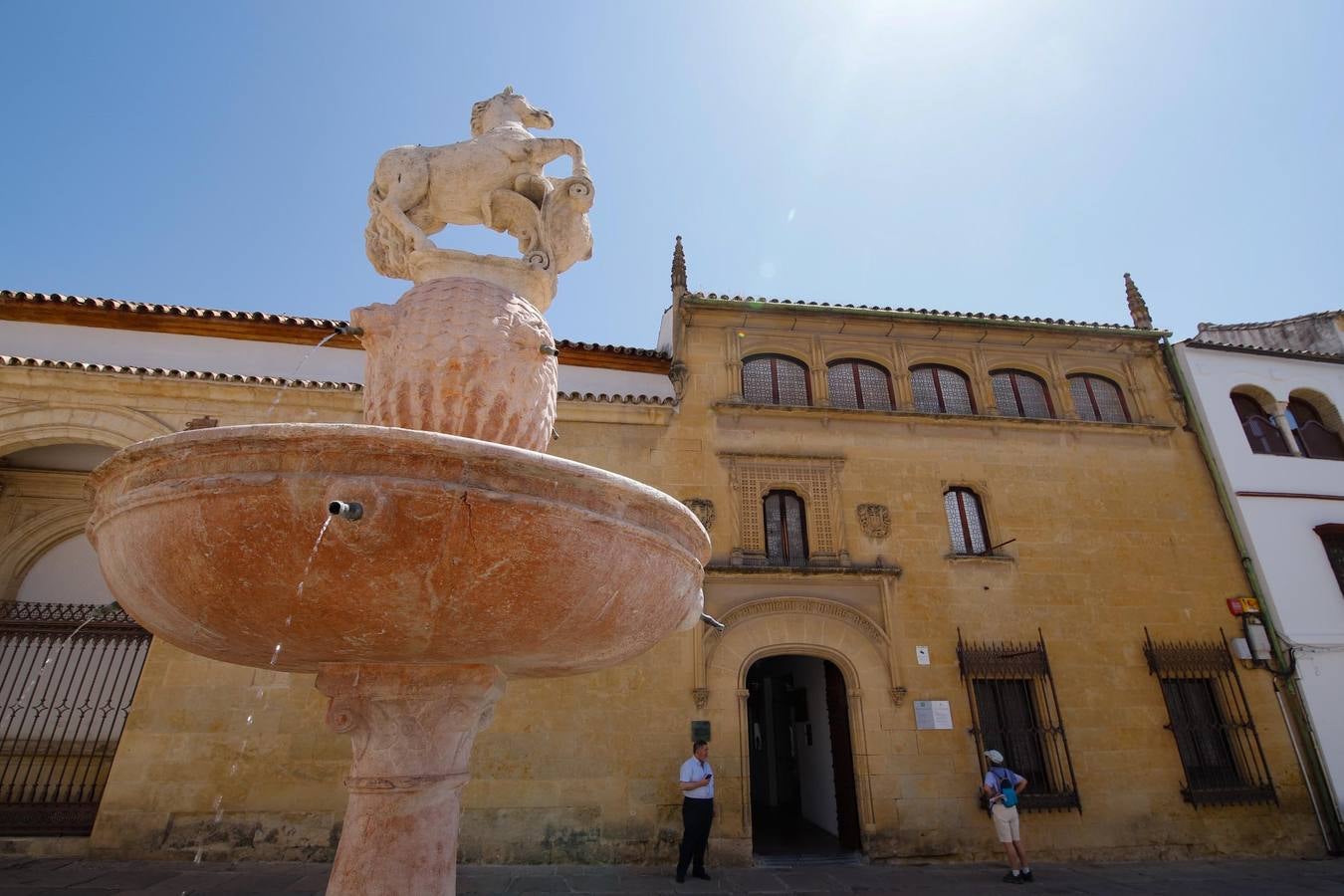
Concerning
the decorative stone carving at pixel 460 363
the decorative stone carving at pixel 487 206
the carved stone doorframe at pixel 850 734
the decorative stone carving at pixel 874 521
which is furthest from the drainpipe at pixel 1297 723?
the decorative stone carving at pixel 460 363

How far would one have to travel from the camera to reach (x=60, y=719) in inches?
339

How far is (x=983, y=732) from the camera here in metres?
8.95

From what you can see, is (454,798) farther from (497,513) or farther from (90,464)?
(90,464)

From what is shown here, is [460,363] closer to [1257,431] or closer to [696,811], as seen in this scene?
[696,811]

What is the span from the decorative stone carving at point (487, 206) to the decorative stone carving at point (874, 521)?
23.2 feet

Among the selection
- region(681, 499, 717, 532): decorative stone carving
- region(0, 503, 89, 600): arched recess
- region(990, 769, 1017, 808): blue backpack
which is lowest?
region(990, 769, 1017, 808): blue backpack

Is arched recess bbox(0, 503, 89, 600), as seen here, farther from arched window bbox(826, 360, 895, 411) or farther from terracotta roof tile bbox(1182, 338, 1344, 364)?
terracotta roof tile bbox(1182, 338, 1344, 364)

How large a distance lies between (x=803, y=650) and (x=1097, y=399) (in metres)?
7.38

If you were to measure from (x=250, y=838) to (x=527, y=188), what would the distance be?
7837 millimetres

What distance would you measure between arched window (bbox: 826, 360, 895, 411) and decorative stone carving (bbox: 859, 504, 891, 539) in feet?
6.03

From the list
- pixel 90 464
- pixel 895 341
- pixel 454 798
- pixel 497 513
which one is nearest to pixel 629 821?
pixel 454 798

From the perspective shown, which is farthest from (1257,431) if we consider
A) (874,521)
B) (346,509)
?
(346,509)

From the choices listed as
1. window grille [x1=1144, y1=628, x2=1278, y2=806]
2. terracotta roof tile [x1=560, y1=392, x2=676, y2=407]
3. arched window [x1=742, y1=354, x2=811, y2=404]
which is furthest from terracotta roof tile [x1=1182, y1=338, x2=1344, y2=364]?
terracotta roof tile [x1=560, y1=392, x2=676, y2=407]

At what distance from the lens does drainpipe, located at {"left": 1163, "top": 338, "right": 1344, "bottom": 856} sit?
9.20m
